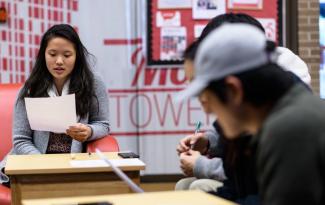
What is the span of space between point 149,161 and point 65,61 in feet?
7.55

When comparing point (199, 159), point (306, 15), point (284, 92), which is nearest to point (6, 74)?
point (306, 15)

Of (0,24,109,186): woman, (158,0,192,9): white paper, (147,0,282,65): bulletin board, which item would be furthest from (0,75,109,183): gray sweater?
(158,0,192,9): white paper

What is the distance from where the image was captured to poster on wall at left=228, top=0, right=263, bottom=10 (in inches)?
224

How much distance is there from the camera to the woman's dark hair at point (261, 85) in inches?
55.2

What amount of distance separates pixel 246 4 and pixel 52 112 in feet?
9.69

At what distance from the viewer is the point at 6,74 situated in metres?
5.58

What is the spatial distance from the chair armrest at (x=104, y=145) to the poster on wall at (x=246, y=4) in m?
2.64

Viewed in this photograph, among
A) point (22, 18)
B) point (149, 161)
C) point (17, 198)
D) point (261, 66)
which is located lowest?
point (149, 161)

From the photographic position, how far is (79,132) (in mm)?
3344

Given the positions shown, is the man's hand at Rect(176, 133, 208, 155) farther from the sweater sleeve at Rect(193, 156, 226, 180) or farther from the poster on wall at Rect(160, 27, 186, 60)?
the poster on wall at Rect(160, 27, 186, 60)

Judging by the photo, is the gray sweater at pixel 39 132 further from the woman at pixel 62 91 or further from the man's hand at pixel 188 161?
the man's hand at pixel 188 161

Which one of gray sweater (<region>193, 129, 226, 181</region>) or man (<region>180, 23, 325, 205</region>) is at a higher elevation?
man (<region>180, 23, 325, 205</region>)

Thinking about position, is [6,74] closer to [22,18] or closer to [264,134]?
[22,18]

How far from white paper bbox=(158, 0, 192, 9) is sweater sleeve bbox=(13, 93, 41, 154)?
94.2 inches
